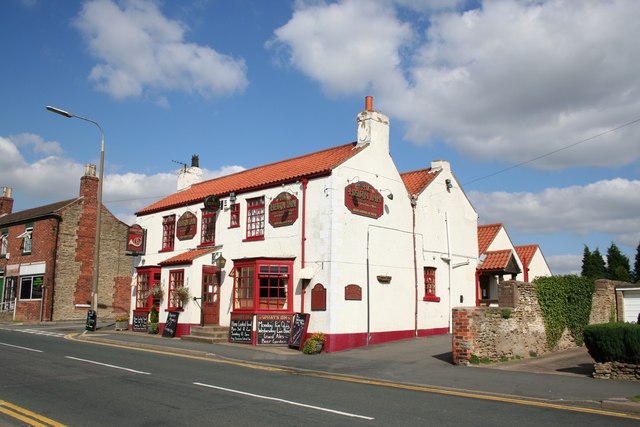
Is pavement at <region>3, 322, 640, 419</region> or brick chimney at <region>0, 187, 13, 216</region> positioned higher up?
brick chimney at <region>0, 187, 13, 216</region>

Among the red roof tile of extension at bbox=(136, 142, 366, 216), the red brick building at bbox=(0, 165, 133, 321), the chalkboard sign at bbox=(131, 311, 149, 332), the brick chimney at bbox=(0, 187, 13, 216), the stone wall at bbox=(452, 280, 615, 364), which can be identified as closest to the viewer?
the stone wall at bbox=(452, 280, 615, 364)

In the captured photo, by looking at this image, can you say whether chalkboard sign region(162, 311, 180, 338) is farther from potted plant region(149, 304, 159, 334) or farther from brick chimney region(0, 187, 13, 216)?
brick chimney region(0, 187, 13, 216)

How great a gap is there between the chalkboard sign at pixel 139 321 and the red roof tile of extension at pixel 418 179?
561 inches

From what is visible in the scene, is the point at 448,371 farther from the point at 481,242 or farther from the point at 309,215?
the point at 481,242

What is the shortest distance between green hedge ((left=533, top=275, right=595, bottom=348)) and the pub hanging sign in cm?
1976

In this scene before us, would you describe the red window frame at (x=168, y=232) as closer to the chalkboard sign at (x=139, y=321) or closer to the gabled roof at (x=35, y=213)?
the chalkboard sign at (x=139, y=321)

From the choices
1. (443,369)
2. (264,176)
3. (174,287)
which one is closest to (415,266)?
(264,176)

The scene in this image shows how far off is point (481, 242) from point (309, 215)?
478 inches

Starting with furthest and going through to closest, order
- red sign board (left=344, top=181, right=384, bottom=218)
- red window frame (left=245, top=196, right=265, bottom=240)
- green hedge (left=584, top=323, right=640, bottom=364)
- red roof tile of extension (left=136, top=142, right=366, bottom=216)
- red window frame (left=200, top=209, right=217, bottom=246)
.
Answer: red window frame (left=200, top=209, right=217, bottom=246), red window frame (left=245, top=196, right=265, bottom=240), red roof tile of extension (left=136, top=142, right=366, bottom=216), red sign board (left=344, top=181, right=384, bottom=218), green hedge (left=584, top=323, right=640, bottom=364)

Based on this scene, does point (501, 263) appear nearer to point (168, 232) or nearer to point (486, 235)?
point (486, 235)

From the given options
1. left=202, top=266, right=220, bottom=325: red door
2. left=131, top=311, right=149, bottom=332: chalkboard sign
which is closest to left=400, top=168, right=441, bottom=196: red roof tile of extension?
left=202, top=266, right=220, bottom=325: red door

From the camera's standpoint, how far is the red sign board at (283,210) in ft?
68.9

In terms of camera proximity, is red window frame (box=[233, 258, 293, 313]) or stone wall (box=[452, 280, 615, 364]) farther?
red window frame (box=[233, 258, 293, 313])

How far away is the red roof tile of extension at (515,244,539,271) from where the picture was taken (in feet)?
98.5
